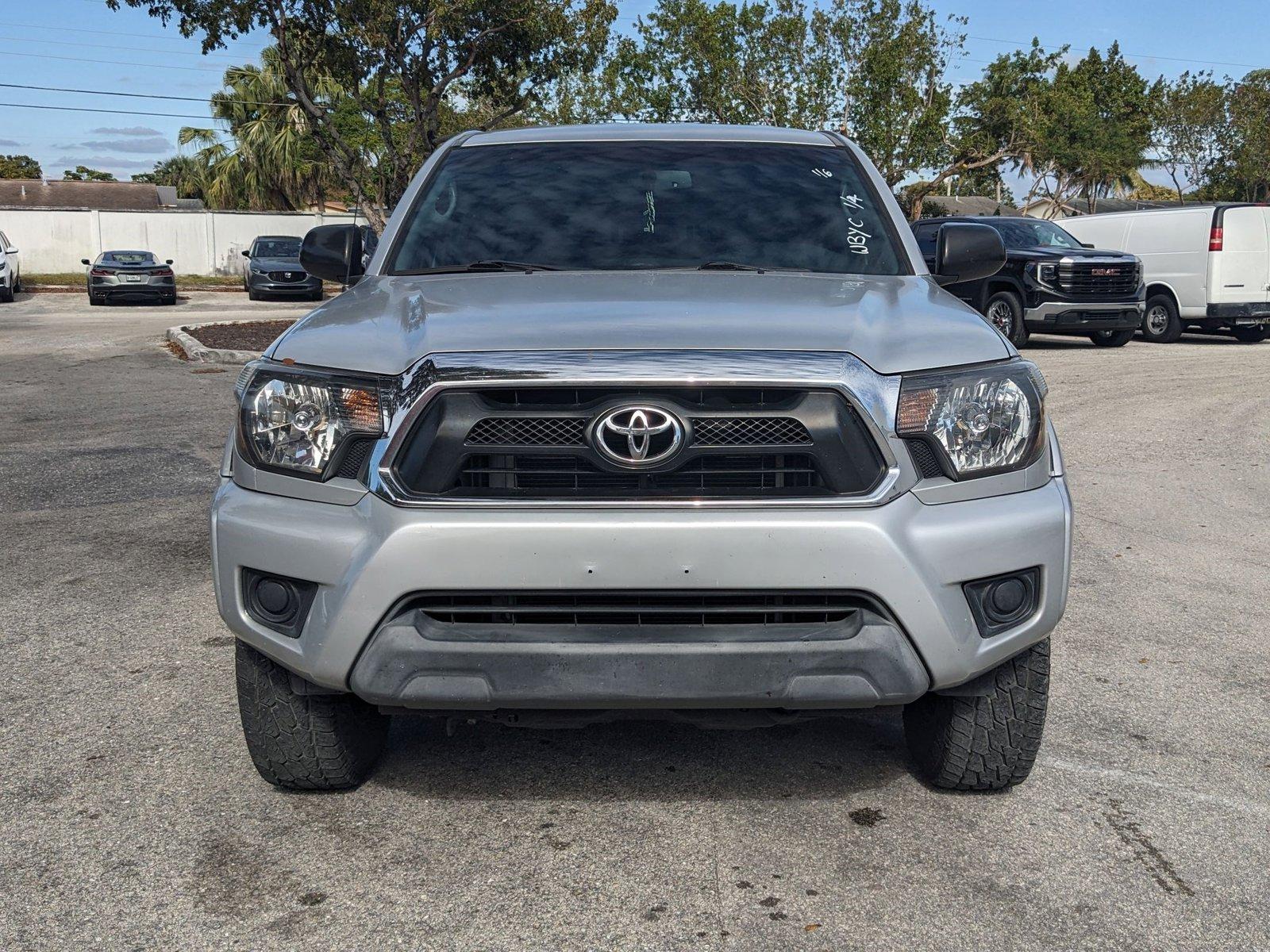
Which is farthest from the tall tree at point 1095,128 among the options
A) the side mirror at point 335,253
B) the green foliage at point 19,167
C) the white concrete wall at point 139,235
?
the green foliage at point 19,167

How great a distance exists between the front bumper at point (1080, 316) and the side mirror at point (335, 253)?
14.1 m

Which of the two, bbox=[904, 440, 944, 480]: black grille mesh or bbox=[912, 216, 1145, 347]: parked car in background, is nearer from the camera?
bbox=[904, 440, 944, 480]: black grille mesh

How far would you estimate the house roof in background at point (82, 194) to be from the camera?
66500mm

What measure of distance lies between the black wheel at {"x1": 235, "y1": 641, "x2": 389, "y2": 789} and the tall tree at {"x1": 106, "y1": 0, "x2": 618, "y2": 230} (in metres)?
16.9

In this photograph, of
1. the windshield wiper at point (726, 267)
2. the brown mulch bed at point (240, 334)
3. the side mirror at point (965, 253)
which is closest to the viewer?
the windshield wiper at point (726, 267)

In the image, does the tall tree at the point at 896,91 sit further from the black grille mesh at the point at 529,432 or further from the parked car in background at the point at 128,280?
the black grille mesh at the point at 529,432

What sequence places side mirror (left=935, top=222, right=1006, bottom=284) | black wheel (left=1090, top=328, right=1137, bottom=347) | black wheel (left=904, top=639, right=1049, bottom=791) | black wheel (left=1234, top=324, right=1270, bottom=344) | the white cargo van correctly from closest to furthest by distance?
black wheel (left=904, top=639, right=1049, bottom=791) → side mirror (left=935, top=222, right=1006, bottom=284) → black wheel (left=1090, top=328, right=1137, bottom=347) → the white cargo van → black wheel (left=1234, top=324, right=1270, bottom=344)

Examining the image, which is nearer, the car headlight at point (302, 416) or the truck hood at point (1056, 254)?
the car headlight at point (302, 416)

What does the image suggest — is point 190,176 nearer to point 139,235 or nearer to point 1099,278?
point 139,235

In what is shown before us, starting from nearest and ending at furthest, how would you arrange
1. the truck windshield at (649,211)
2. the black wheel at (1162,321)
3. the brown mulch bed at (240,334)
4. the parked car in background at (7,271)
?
the truck windshield at (649,211)
the brown mulch bed at (240,334)
the black wheel at (1162,321)
the parked car in background at (7,271)

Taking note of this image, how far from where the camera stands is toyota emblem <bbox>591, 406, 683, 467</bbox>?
285 cm

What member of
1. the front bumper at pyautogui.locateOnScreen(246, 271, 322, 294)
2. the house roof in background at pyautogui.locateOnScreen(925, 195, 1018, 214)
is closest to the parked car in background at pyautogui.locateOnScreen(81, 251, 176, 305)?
the front bumper at pyautogui.locateOnScreen(246, 271, 322, 294)

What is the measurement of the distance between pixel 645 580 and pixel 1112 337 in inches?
692

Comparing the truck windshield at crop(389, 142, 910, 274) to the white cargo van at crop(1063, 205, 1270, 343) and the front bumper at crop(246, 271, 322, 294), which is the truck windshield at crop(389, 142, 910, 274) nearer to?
the white cargo van at crop(1063, 205, 1270, 343)
